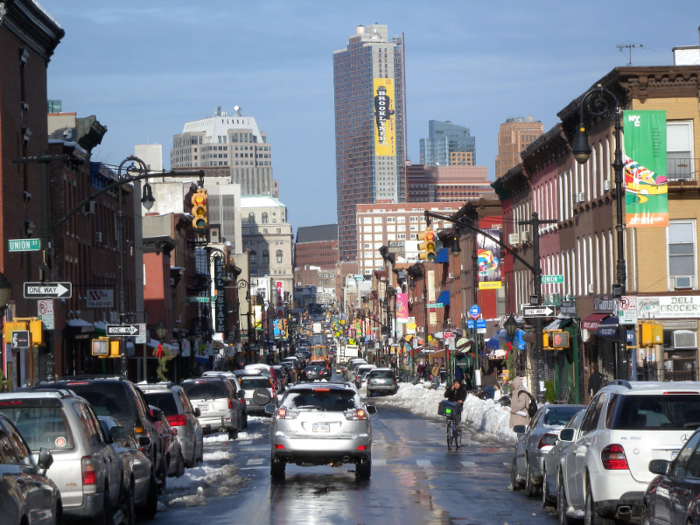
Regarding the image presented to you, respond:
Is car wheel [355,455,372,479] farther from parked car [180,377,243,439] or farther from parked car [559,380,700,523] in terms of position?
parked car [180,377,243,439]

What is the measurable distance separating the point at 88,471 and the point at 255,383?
1370 inches

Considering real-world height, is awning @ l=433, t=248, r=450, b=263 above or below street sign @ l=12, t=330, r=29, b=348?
above

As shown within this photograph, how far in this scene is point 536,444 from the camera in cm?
1747

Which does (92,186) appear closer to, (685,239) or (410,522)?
(685,239)

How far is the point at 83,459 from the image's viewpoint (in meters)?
11.7

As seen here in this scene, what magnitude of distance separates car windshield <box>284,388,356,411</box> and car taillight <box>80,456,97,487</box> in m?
8.50

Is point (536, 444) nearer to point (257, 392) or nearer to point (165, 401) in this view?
point (165, 401)

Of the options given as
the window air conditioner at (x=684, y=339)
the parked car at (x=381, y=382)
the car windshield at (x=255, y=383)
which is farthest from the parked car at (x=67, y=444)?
the parked car at (x=381, y=382)

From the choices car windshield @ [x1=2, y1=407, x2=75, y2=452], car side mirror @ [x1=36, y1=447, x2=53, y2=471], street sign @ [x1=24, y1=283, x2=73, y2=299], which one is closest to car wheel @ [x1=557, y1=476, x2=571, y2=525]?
car windshield @ [x1=2, y1=407, x2=75, y2=452]

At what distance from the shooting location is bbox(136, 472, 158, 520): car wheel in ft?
50.5

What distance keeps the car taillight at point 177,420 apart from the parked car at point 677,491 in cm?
1313

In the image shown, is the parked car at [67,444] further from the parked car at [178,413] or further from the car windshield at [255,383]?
the car windshield at [255,383]

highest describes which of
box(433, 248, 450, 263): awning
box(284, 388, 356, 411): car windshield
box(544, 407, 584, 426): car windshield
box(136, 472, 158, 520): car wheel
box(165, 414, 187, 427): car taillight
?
box(433, 248, 450, 263): awning

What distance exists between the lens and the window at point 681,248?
38219mm
